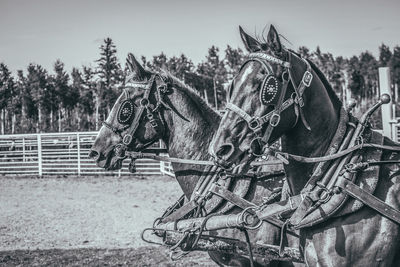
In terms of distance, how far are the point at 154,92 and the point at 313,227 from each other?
2850mm

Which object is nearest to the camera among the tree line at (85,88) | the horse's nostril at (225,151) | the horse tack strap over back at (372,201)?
the horse tack strap over back at (372,201)

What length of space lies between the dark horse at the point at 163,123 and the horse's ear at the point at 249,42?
1927 mm

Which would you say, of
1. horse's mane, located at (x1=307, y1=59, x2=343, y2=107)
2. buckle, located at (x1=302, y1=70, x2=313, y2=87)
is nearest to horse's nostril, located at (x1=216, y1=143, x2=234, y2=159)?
buckle, located at (x1=302, y1=70, x2=313, y2=87)

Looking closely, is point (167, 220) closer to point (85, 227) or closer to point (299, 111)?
point (299, 111)

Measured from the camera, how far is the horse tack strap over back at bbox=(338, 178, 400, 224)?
2.94 meters

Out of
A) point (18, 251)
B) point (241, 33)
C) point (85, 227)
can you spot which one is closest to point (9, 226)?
point (85, 227)

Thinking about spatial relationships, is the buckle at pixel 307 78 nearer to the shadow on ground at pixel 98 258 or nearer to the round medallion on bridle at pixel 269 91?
the round medallion on bridle at pixel 269 91

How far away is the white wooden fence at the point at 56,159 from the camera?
20.6m

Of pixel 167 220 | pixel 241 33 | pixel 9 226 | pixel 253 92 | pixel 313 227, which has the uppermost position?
pixel 241 33

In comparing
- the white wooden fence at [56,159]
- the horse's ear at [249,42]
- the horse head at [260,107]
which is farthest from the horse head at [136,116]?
the white wooden fence at [56,159]

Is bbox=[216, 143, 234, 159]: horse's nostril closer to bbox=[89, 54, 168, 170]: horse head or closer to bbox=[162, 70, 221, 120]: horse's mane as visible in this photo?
bbox=[162, 70, 221, 120]: horse's mane

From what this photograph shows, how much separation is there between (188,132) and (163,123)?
33cm

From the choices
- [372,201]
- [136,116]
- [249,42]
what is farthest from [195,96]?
[372,201]

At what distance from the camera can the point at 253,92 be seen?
3.24 metres
